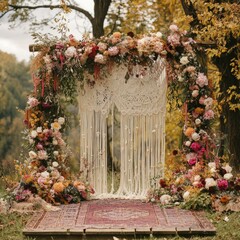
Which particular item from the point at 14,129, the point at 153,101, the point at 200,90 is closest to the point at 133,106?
the point at 153,101

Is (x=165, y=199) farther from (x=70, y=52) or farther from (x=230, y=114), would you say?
(x=230, y=114)

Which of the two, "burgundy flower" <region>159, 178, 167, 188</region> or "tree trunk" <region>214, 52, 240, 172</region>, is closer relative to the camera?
"burgundy flower" <region>159, 178, 167, 188</region>

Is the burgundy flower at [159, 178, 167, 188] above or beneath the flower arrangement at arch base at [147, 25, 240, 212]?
beneath

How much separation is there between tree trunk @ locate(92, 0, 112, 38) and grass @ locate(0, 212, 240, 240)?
6626 millimetres

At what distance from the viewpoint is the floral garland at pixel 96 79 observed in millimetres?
9000

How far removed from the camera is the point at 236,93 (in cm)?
1056

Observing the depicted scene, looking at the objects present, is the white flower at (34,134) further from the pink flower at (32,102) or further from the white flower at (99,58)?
the white flower at (99,58)

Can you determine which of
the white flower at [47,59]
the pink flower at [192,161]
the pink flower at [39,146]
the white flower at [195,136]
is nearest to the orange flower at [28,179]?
the pink flower at [39,146]

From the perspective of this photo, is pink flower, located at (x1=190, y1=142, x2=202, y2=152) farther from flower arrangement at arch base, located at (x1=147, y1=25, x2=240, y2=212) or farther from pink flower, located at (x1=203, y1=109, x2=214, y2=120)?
pink flower, located at (x1=203, y1=109, x2=214, y2=120)

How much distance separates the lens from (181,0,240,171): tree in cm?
966

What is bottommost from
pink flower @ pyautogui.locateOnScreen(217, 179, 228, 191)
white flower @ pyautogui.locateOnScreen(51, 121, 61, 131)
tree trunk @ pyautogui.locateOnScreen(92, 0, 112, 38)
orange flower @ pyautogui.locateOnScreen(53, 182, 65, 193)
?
orange flower @ pyautogui.locateOnScreen(53, 182, 65, 193)

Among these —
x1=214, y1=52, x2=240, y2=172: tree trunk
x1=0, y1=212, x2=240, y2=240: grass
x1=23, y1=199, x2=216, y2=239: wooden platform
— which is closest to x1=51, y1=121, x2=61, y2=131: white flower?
x1=23, y1=199, x2=216, y2=239: wooden platform

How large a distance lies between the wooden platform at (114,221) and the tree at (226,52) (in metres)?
2.57

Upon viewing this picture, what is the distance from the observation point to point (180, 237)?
22.9 ft
